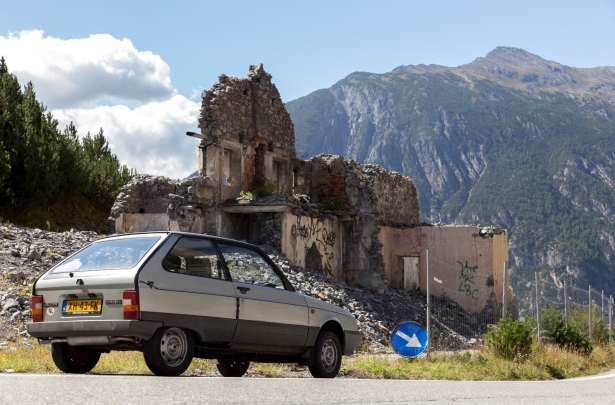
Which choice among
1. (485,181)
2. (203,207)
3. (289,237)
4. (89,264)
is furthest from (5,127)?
(485,181)

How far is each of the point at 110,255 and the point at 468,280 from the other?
94.6ft

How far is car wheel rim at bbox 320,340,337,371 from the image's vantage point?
450 inches

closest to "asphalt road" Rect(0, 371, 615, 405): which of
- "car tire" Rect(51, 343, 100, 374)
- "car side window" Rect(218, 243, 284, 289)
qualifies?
"car tire" Rect(51, 343, 100, 374)

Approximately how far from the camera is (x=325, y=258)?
33219 mm

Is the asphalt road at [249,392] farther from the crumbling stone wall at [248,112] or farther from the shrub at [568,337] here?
the crumbling stone wall at [248,112]

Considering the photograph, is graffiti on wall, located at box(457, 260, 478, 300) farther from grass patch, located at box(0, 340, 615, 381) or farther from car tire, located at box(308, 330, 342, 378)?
car tire, located at box(308, 330, 342, 378)

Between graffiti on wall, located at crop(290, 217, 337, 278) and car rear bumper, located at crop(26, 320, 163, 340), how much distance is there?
68.9 ft

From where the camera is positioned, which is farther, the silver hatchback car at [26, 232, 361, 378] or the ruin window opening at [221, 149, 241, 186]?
the ruin window opening at [221, 149, 241, 186]

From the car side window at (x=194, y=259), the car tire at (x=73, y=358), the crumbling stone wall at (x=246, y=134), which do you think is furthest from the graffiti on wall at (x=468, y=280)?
the car tire at (x=73, y=358)

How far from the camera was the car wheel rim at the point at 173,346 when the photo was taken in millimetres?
9477

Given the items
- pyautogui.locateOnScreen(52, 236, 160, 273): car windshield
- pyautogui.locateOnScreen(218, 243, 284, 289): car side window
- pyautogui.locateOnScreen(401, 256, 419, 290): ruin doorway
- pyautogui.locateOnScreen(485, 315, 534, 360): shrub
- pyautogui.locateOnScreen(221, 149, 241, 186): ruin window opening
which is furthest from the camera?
pyautogui.locateOnScreen(401, 256, 419, 290): ruin doorway

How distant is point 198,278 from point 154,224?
23.7m

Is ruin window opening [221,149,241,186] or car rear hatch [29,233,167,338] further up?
ruin window opening [221,149,241,186]

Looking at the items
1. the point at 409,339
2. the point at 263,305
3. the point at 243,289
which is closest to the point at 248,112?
the point at 409,339
